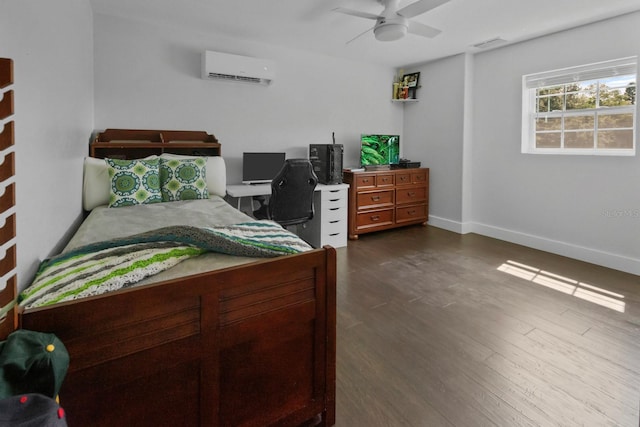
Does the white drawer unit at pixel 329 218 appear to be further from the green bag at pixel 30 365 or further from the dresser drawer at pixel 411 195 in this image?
the green bag at pixel 30 365

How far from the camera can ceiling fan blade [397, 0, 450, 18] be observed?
8.50ft

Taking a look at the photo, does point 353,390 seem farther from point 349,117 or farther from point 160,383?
point 349,117

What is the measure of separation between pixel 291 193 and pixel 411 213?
7.83ft

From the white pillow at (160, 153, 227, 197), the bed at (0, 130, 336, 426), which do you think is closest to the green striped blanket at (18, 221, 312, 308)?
the bed at (0, 130, 336, 426)

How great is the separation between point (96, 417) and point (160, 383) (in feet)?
0.57

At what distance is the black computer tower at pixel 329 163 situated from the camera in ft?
13.8

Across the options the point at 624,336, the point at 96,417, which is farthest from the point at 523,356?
the point at 96,417

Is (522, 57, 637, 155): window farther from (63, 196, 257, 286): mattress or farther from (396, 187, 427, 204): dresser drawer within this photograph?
(63, 196, 257, 286): mattress

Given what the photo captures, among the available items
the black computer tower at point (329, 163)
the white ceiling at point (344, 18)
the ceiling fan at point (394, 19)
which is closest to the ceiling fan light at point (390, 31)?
the ceiling fan at point (394, 19)

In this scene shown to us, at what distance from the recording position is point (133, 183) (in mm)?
2822

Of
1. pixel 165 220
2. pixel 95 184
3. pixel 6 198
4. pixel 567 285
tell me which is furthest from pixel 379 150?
pixel 6 198

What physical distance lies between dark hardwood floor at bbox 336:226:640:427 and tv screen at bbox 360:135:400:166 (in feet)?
5.56

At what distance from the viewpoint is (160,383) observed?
1078 millimetres

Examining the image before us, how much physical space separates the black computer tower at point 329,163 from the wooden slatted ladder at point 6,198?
3.48m
